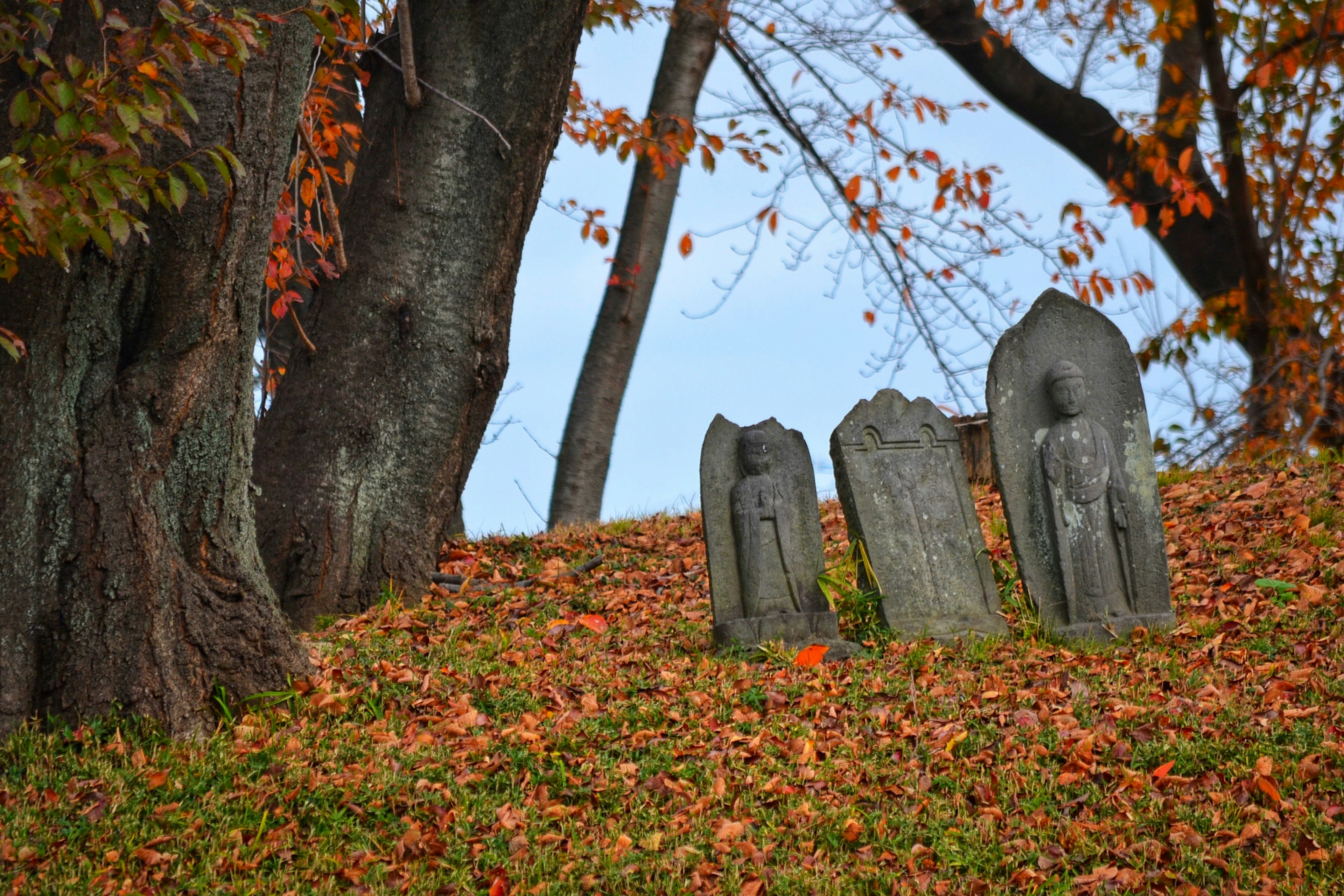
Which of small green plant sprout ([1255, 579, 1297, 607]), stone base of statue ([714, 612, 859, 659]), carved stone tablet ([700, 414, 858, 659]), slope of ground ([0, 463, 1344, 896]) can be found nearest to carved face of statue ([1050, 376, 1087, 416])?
slope of ground ([0, 463, 1344, 896])

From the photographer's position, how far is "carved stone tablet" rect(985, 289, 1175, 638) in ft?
21.0

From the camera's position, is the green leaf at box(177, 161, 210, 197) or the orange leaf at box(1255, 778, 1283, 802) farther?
the green leaf at box(177, 161, 210, 197)

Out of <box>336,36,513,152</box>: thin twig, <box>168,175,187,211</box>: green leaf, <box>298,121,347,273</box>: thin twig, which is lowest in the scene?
<box>168,175,187,211</box>: green leaf

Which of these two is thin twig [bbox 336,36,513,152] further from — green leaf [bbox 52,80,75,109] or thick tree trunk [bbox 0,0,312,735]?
green leaf [bbox 52,80,75,109]

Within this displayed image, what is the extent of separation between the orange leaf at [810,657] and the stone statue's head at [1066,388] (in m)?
1.89

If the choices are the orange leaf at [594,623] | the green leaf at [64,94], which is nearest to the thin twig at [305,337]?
the orange leaf at [594,623]

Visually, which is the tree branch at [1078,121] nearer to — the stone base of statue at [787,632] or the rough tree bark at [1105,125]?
the rough tree bark at [1105,125]

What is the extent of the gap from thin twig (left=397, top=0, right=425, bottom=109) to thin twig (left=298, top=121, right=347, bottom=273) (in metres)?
0.75

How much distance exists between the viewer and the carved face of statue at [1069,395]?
6.39 m

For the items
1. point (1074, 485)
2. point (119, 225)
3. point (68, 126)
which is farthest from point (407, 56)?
point (1074, 485)

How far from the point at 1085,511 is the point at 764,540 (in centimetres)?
178

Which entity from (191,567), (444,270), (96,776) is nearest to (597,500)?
(444,270)

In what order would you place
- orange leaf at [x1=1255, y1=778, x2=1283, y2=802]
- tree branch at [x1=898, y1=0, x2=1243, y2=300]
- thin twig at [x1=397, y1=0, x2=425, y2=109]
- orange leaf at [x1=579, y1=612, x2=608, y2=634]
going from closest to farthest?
1. orange leaf at [x1=1255, y1=778, x2=1283, y2=802]
2. orange leaf at [x1=579, y1=612, x2=608, y2=634]
3. thin twig at [x1=397, y1=0, x2=425, y2=109]
4. tree branch at [x1=898, y1=0, x2=1243, y2=300]

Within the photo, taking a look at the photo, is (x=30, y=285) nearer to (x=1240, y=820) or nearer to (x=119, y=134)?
(x=119, y=134)
